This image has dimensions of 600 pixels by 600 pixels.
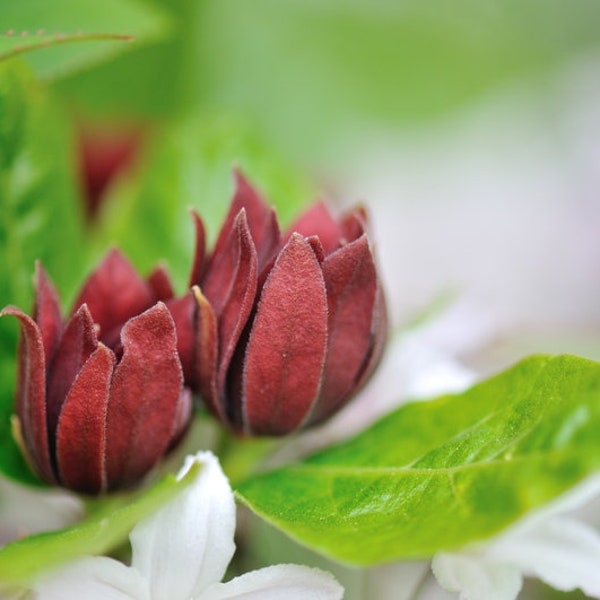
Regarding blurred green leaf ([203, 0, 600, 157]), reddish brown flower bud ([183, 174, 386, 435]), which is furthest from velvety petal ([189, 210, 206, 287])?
blurred green leaf ([203, 0, 600, 157])

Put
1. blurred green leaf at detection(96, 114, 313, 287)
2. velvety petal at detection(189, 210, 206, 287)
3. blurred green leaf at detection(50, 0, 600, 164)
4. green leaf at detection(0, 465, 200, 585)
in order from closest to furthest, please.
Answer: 1. green leaf at detection(0, 465, 200, 585)
2. velvety petal at detection(189, 210, 206, 287)
3. blurred green leaf at detection(96, 114, 313, 287)
4. blurred green leaf at detection(50, 0, 600, 164)

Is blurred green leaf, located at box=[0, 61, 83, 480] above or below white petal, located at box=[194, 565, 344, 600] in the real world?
above

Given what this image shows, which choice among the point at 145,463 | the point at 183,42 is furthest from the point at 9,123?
the point at 183,42

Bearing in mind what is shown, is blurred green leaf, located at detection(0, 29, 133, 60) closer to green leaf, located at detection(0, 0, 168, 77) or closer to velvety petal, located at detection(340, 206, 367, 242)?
green leaf, located at detection(0, 0, 168, 77)

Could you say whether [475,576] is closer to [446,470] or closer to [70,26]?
[446,470]

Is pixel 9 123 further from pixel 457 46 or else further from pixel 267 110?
pixel 457 46

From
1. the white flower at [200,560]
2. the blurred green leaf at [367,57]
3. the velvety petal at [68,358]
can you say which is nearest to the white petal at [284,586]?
the white flower at [200,560]

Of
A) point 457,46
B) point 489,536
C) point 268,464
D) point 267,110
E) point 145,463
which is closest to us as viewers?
point 489,536
